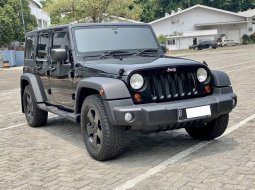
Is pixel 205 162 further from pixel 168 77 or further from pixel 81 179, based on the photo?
pixel 81 179

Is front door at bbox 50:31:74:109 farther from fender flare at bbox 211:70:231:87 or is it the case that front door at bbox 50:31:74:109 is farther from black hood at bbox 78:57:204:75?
fender flare at bbox 211:70:231:87

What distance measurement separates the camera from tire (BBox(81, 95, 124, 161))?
17.2ft

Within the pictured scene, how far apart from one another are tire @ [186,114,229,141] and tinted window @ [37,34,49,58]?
304cm

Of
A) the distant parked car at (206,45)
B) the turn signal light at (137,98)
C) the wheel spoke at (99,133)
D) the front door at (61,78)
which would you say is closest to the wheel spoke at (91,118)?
the wheel spoke at (99,133)

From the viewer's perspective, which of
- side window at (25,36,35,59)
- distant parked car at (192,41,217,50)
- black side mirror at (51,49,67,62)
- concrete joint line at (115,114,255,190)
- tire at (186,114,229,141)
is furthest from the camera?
distant parked car at (192,41,217,50)

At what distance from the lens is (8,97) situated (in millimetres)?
14656

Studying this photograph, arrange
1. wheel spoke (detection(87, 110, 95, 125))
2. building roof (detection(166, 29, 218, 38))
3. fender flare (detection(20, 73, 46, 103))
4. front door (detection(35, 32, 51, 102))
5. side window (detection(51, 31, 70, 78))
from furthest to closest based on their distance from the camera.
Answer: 1. building roof (detection(166, 29, 218, 38))
2. fender flare (detection(20, 73, 46, 103))
3. front door (detection(35, 32, 51, 102))
4. side window (detection(51, 31, 70, 78))
5. wheel spoke (detection(87, 110, 95, 125))

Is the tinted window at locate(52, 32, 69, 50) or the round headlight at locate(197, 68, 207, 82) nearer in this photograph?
the round headlight at locate(197, 68, 207, 82)

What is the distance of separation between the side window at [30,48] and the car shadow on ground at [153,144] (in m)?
1.69

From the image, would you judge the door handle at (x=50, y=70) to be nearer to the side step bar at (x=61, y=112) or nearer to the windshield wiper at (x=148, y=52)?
the side step bar at (x=61, y=112)

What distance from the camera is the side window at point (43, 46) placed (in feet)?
24.8

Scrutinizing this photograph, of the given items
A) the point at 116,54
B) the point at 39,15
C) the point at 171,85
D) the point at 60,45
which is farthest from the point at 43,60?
the point at 39,15

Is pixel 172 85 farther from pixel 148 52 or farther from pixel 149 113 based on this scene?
pixel 148 52

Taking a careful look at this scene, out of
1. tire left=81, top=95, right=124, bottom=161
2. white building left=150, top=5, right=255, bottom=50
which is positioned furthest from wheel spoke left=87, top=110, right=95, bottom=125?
white building left=150, top=5, right=255, bottom=50
